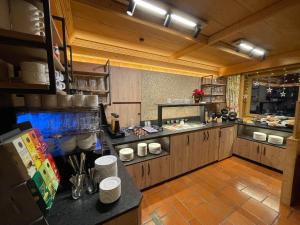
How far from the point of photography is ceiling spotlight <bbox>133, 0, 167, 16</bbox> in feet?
4.07

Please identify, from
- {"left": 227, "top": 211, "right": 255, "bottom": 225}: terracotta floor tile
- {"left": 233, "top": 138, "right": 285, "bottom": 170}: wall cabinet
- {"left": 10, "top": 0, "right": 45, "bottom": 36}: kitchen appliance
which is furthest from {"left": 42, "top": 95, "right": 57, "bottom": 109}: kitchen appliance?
{"left": 233, "top": 138, "right": 285, "bottom": 170}: wall cabinet

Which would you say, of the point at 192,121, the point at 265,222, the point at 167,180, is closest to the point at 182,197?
the point at 167,180

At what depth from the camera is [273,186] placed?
86.7 inches

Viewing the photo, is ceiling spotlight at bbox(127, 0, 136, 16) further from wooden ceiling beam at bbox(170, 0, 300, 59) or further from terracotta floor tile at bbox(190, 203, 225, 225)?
terracotta floor tile at bbox(190, 203, 225, 225)

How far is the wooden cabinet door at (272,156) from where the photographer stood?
8.45 feet

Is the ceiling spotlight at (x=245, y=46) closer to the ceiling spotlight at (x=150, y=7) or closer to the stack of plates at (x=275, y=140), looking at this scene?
the ceiling spotlight at (x=150, y=7)

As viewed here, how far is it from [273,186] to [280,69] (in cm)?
249

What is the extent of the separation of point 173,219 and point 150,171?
649 mm

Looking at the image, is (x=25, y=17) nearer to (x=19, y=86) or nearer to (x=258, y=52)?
(x=19, y=86)

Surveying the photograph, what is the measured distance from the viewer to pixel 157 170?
2139 mm

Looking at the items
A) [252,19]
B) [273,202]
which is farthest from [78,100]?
[273,202]

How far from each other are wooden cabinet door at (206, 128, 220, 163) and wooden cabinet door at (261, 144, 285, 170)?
91 cm

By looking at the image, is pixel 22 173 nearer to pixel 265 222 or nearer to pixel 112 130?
pixel 112 130

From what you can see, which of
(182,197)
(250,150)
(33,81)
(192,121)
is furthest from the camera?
(192,121)
